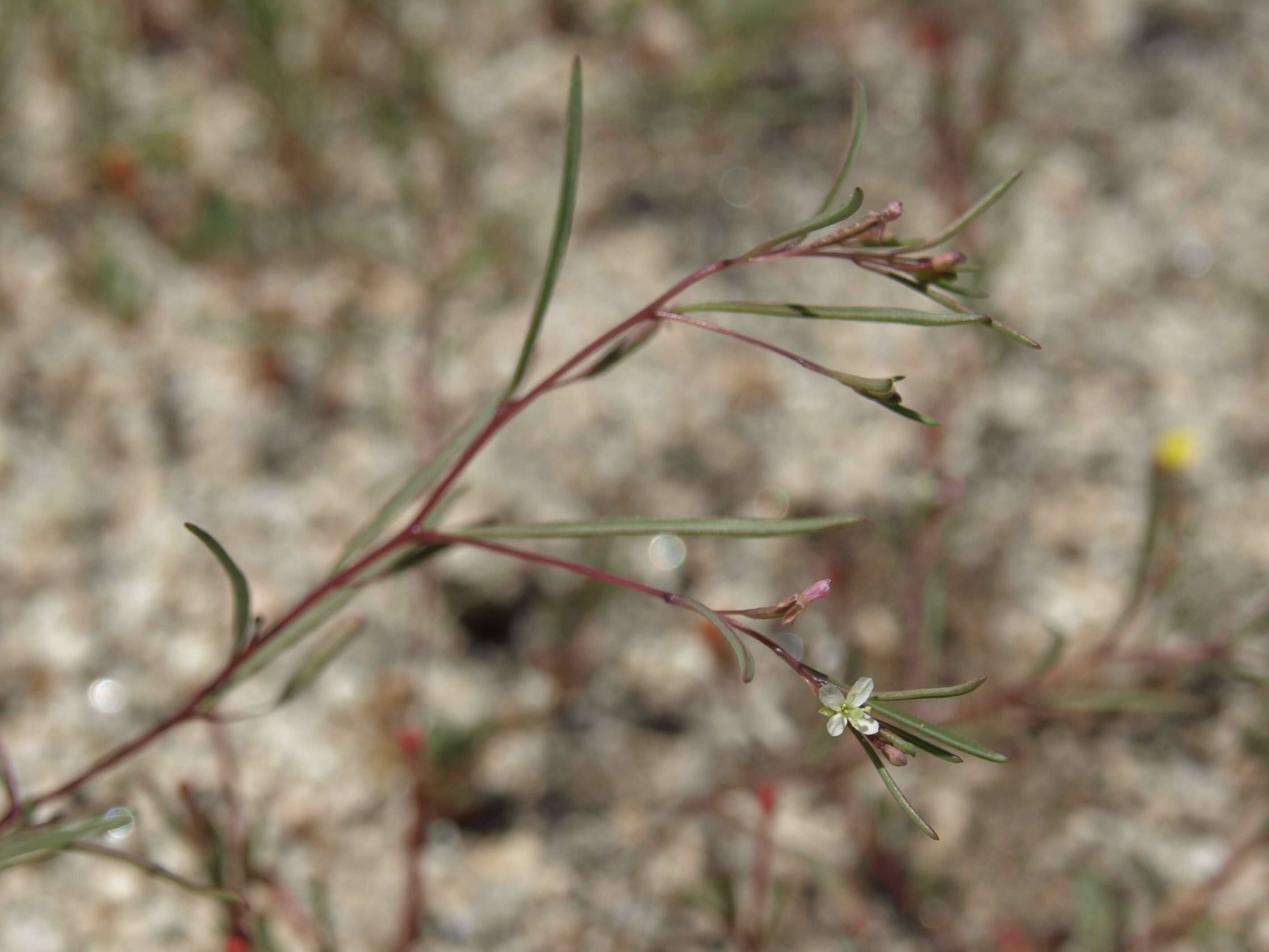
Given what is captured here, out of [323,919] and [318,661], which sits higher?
[318,661]

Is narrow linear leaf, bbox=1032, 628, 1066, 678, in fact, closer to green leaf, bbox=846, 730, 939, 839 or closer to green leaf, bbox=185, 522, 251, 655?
green leaf, bbox=846, 730, 939, 839

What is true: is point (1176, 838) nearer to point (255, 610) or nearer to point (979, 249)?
point (979, 249)

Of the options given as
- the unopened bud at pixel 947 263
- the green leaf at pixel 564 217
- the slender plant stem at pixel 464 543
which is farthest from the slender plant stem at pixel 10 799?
the unopened bud at pixel 947 263

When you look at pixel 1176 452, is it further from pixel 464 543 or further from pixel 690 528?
pixel 464 543

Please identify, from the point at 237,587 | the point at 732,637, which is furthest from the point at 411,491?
the point at 732,637

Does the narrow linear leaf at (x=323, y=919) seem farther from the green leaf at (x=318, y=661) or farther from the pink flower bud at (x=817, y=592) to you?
the pink flower bud at (x=817, y=592)


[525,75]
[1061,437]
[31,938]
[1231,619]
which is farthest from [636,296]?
[31,938]

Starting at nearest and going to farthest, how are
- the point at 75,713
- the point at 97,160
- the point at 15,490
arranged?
the point at 75,713 < the point at 15,490 < the point at 97,160
